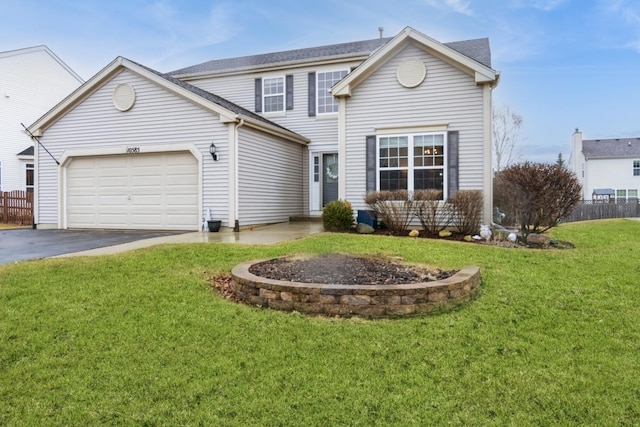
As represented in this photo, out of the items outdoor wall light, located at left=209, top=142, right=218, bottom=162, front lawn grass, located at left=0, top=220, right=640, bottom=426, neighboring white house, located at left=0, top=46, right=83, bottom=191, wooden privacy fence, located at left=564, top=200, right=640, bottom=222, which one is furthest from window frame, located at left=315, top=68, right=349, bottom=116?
neighboring white house, located at left=0, top=46, right=83, bottom=191

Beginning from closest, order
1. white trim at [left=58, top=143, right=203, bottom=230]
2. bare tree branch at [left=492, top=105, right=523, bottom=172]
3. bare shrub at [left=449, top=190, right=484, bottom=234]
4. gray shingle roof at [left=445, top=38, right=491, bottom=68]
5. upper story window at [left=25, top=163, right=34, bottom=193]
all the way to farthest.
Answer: bare shrub at [left=449, top=190, right=484, bottom=234] → white trim at [left=58, top=143, right=203, bottom=230] → gray shingle roof at [left=445, top=38, right=491, bottom=68] → upper story window at [left=25, top=163, right=34, bottom=193] → bare tree branch at [left=492, top=105, right=523, bottom=172]

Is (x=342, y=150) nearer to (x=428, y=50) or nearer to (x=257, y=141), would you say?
(x=257, y=141)

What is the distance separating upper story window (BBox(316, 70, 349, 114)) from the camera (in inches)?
608

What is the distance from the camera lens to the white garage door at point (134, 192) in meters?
12.6

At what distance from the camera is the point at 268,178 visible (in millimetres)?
13570

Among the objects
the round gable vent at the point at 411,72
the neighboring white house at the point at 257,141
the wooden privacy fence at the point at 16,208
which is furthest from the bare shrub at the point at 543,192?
the wooden privacy fence at the point at 16,208

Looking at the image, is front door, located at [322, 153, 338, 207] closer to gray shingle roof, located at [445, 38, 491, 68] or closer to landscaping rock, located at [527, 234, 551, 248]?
gray shingle roof, located at [445, 38, 491, 68]

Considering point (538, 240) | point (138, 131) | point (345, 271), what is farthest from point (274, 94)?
point (345, 271)

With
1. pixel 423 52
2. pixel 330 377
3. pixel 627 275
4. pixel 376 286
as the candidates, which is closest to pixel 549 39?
pixel 423 52

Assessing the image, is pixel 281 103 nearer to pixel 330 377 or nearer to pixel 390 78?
pixel 390 78

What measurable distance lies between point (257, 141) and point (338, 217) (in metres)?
3.97

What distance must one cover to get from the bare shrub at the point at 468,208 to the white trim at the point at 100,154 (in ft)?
24.1

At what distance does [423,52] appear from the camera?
1172cm

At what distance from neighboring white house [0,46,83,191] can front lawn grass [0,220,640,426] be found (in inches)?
788
